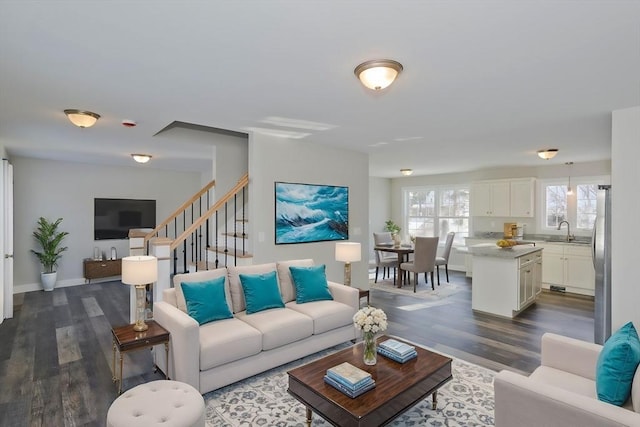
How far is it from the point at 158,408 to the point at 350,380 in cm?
115

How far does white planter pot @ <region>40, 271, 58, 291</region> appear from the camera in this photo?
6469 millimetres

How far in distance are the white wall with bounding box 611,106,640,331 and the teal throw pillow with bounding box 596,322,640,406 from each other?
5.94ft

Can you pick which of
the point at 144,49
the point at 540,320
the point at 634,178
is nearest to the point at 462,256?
the point at 540,320

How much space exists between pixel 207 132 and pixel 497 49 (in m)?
4.00

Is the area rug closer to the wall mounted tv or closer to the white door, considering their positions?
the white door

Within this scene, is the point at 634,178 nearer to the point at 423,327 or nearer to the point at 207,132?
the point at 423,327

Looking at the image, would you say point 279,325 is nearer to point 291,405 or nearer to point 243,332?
point 243,332

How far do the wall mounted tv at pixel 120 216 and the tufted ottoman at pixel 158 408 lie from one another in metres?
6.29

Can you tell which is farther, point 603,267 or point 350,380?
point 603,267

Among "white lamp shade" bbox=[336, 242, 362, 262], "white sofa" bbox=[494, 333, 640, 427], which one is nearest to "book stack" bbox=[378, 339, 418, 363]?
"white sofa" bbox=[494, 333, 640, 427]

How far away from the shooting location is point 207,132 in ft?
16.5

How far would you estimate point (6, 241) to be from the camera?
4.80 metres

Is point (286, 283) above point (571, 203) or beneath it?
beneath

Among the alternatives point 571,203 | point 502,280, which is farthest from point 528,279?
point 571,203
